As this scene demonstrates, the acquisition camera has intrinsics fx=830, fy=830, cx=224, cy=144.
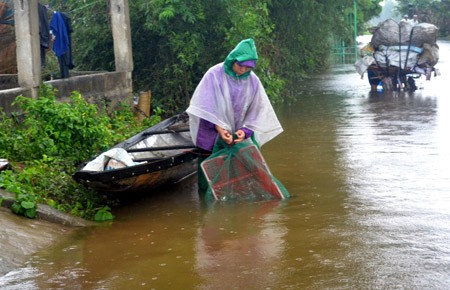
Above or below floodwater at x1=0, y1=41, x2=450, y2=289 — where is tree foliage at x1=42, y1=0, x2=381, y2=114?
above

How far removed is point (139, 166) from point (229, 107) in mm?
1235

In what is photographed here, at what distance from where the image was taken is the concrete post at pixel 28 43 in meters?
11.1

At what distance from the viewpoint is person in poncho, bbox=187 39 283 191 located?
8.77m

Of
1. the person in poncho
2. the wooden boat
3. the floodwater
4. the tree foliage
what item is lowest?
the floodwater

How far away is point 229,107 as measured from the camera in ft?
29.1

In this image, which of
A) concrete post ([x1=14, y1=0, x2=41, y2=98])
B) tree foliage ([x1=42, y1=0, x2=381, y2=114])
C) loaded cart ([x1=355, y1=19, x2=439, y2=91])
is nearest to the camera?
concrete post ([x1=14, y1=0, x2=41, y2=98])

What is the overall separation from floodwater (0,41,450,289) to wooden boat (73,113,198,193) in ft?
0.99

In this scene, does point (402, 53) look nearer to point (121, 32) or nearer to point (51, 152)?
point (121, 32)

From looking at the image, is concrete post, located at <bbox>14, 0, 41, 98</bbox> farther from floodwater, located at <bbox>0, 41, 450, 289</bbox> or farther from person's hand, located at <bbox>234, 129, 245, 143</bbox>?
person's hand, located at <bbox>234, 129, 245, 143</bbox>

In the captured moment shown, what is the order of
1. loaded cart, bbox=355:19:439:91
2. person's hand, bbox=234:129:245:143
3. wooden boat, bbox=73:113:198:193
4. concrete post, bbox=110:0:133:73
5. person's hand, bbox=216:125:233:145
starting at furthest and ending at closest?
1. loaded cart, bbox=355:19:439:91
2. concrete post, bbox=110:0:133:73
3. person's hand, bbox=234:129:245:143
4. person's hand, bbox=216:125:233:145
5. wooden boat, bbox=73:113:198:193

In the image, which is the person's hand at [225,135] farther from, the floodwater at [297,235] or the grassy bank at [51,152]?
the grassy bank at [51,152]

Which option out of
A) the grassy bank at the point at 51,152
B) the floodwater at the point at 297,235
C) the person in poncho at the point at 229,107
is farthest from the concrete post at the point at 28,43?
the person in poncho at the point at 229,107

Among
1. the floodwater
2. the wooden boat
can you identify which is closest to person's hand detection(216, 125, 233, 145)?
the wooden boat

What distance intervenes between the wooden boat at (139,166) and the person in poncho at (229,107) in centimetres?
33
